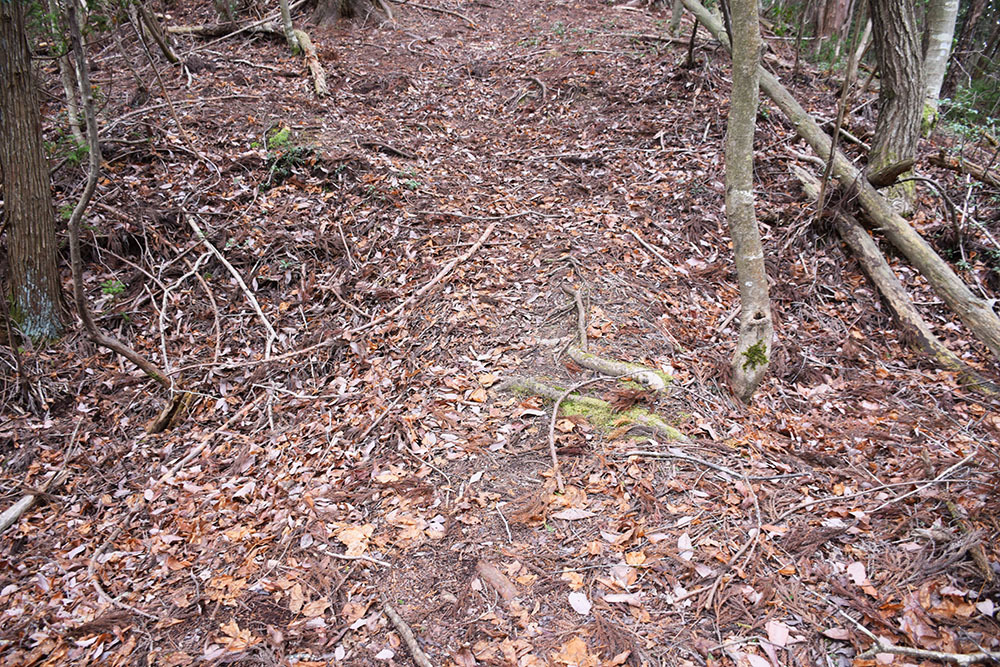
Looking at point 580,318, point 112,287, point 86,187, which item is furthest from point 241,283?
point 580,318

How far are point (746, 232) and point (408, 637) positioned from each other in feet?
12.0

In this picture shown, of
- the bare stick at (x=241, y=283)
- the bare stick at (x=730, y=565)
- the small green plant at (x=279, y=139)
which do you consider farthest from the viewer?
the small green plant at (x=279, y=139)

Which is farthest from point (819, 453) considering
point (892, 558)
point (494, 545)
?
point (494, 545)

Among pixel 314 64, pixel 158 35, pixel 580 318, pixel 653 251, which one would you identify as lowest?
pixel 580 318

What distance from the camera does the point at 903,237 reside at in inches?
234

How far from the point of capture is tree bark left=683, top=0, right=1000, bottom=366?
16.3 ft

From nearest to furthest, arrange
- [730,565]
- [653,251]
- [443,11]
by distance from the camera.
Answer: [730,565], [653,251], [443,11]

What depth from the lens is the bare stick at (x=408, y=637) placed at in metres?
2.65

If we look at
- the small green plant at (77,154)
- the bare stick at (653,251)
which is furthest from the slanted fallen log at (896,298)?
the small green plant at (77,154)

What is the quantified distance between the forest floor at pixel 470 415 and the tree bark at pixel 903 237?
0.33 metres

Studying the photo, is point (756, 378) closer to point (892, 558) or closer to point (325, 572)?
point (892, 558)

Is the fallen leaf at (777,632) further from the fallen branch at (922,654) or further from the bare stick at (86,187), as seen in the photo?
the bare stick at (86,187)

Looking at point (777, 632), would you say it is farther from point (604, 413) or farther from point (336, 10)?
point (336, 10)

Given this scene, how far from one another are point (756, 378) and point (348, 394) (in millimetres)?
3441
